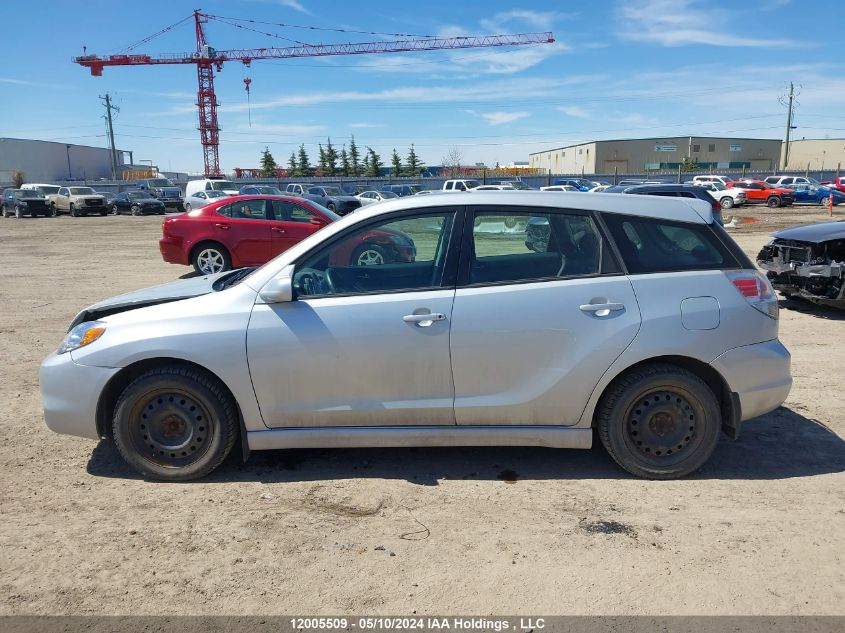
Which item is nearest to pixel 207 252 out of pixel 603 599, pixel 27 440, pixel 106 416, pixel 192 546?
pixel 27 440

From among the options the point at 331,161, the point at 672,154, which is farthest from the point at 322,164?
the point at 672,154

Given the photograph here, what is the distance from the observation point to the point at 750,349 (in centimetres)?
389

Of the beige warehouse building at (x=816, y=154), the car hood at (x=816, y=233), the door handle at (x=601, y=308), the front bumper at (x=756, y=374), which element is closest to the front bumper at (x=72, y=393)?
the door handle at (x=601, y=308)

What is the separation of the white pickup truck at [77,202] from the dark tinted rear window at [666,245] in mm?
41559

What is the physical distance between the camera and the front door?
375cm

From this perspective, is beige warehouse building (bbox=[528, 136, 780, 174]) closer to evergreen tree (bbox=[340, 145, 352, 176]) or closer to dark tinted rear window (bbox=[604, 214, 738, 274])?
evergreen tree (bbox=[340, 145, 352, 176])

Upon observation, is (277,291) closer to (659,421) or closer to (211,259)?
(659,421)

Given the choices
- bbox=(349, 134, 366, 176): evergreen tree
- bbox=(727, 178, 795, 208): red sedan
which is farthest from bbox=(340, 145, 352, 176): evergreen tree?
bbox=(727, 178, 795, 208): red sedan

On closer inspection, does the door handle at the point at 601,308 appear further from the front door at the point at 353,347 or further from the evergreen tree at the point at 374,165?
the evergreen tree at the point at 374,165

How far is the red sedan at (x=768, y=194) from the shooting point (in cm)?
3941

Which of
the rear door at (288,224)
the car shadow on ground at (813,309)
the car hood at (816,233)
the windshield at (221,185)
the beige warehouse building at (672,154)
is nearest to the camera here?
the car hood at (816,233)

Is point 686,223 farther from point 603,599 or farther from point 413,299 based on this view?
point 603,599

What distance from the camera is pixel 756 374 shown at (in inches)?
154

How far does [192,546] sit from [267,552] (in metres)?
0.39
